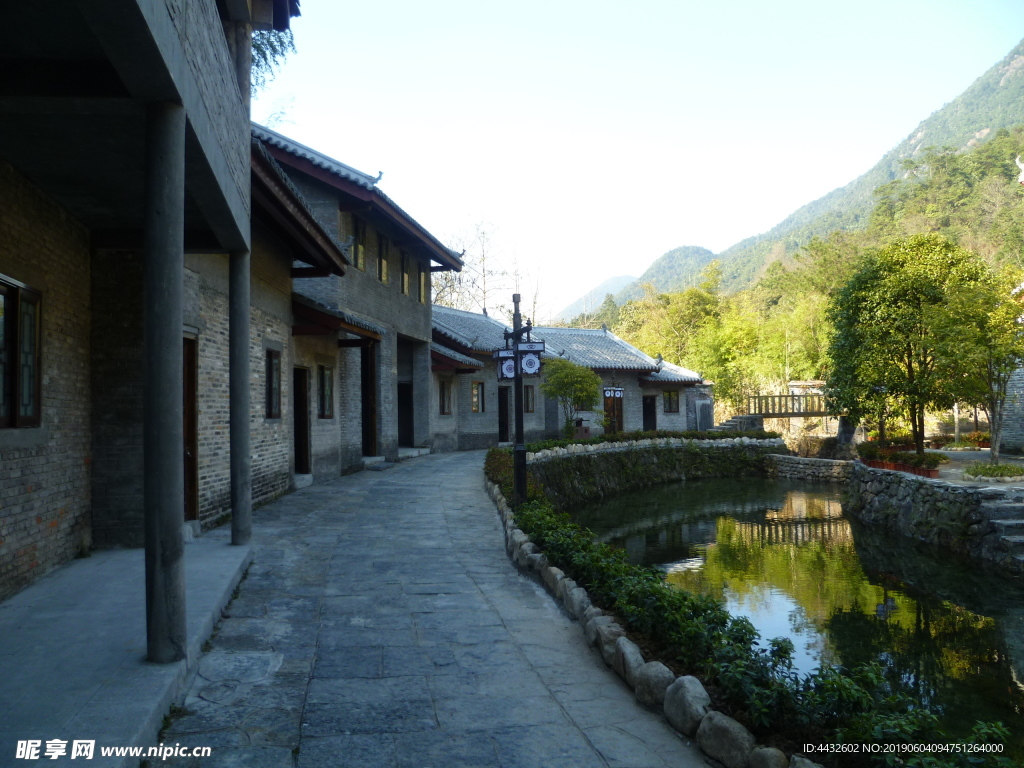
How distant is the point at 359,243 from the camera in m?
15.8

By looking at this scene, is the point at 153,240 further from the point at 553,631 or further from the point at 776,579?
the point at 776,579

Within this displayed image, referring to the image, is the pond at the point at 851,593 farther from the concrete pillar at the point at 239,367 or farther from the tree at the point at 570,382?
the concrete pillar at the point at 239,367

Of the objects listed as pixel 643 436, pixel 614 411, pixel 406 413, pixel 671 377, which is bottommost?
pixel 643 436

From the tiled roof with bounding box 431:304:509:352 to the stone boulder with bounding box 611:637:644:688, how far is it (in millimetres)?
19443

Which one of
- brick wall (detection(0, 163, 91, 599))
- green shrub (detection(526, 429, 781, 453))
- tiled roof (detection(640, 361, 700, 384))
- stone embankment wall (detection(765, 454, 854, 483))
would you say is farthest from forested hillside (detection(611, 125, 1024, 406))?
brick wall (detection(0, 163, 91, 599))

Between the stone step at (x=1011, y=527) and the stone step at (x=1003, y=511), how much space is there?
219 mm

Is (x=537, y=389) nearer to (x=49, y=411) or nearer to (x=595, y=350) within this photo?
(x=595, y=350)

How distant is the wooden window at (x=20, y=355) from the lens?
523 centimetres

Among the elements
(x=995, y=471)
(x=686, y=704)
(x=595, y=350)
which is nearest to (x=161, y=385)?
(x=686, y=704)

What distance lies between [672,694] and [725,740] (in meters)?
0.48

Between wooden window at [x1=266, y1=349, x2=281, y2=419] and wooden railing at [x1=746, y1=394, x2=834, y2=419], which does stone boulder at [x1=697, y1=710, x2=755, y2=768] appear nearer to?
wooden window at [x1=266, y1=349, x2=281, y2=419]

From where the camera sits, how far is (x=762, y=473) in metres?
26.5

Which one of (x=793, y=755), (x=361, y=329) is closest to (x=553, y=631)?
(x=793, y=755)

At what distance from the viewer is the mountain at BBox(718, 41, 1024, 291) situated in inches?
3511
